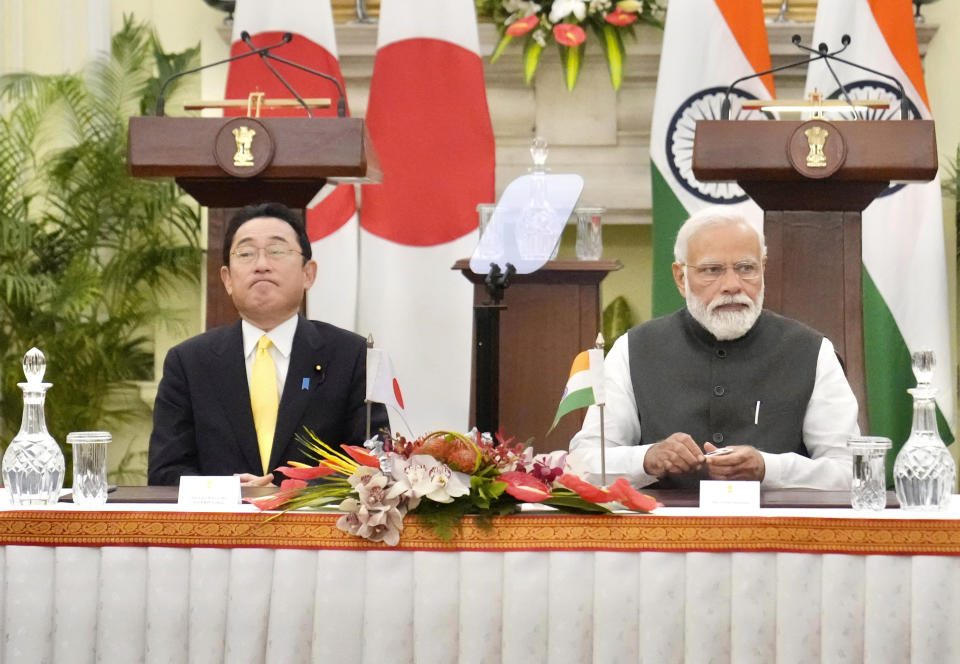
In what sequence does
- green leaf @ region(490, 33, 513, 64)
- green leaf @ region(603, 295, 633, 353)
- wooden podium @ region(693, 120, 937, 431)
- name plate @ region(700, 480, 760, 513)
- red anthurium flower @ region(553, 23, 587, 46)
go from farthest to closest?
green leaf @ region(603, 295, 633, 353) → green leaf @ region(490, 33, 513, 64) → red anthurium flower @ region(553, 23, 587, 46) → wooden podium @ region(693, 120, 937, 431) → name plate @ region(700, 480, 760, 513)

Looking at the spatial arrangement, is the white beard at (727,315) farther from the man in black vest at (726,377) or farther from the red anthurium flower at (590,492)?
the red anthurium flower at (590,492)

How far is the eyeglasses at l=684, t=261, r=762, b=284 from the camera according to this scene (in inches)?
143

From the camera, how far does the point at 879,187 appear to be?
403 centimetres

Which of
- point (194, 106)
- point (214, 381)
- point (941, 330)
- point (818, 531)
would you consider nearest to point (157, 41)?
point (194, 106)

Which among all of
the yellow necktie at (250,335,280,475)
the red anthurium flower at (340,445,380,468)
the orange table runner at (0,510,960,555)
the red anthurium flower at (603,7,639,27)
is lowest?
the orange table runner at (0,510,960,555)

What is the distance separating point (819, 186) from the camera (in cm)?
406

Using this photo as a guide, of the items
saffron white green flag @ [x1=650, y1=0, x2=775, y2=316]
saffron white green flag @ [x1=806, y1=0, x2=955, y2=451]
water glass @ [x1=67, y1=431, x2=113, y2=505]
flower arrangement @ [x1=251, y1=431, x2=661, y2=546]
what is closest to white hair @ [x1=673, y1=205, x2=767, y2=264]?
flower arrangement @ [x1=251, y1=431, x2=661, y2=546]

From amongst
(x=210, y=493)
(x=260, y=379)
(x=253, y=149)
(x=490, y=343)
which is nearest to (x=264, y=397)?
(x=260, y=379)

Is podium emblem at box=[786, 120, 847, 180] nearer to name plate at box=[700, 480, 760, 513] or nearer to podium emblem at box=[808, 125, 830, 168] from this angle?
podium emblem at box=[808, 125, 830, 168]

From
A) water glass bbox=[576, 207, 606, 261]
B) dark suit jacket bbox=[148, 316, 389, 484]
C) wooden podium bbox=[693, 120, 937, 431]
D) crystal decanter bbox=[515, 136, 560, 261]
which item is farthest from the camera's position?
water glass bbox=[576, 207, 606, 261]

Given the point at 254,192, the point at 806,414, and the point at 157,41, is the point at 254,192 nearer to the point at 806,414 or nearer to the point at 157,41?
the point at 806,414

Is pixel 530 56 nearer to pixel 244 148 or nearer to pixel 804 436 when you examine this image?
pixel 244 148

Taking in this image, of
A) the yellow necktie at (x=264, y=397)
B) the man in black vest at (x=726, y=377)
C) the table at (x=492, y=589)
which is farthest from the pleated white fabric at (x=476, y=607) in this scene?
the yellow necktie at (x=264, y=397)

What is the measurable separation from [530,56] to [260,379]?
3.12m
